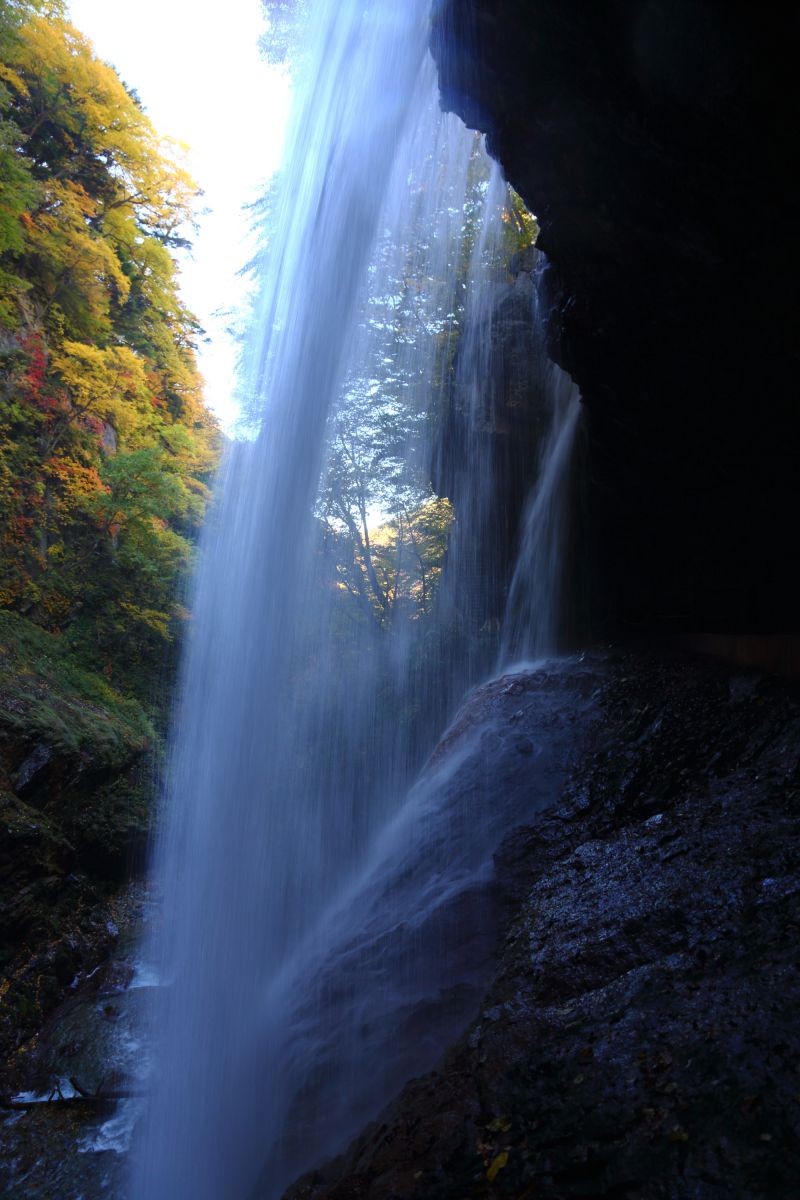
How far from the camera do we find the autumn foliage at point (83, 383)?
13.5 meters

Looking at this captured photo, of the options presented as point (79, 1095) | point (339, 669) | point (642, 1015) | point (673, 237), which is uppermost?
point (673, 237)

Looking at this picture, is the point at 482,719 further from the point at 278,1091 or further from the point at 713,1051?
the point at 713,1051

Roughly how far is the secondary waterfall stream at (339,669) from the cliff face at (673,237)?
8.52 feet

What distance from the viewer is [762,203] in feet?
12.7

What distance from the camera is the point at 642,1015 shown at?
250 centimetres

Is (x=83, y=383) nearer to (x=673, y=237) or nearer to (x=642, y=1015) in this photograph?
(x=673, y=237)

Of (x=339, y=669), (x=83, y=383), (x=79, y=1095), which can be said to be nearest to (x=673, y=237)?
(x=79, y=1095)

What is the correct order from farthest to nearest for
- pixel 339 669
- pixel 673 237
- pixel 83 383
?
pixel 339 669
pixel 83 383
pixel 673 237

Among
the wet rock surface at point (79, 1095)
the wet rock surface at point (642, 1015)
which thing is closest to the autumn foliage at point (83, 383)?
the wet rock surface at point (79, 1095)

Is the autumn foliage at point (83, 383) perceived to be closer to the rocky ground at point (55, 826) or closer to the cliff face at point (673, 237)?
the rocky ground at point (55, 826)

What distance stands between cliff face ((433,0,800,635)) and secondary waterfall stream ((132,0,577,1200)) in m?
2.60

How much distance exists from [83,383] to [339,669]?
10.7m

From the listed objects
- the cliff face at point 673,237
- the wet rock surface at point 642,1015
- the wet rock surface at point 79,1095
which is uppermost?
the cliff face at point 673,237

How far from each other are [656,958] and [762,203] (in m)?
4.32
